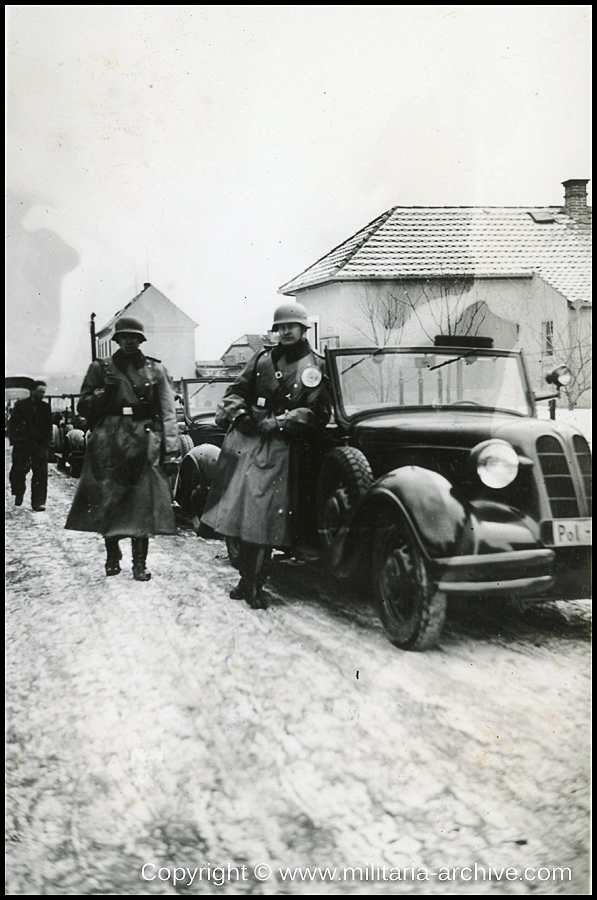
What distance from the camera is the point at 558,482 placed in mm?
2291

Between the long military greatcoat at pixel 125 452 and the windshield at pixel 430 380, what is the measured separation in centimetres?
75

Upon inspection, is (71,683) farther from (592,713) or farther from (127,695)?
(592,713)

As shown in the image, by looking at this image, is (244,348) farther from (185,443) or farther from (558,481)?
(558,481)

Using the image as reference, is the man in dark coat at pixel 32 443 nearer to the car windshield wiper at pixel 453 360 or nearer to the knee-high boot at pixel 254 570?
the knee-high boot at pixel 254 570

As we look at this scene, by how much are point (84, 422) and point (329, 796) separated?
1573mm

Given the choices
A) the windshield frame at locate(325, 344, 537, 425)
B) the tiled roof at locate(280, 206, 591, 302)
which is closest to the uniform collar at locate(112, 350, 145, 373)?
the tiled roof at locate(280, 206, 591, 302)

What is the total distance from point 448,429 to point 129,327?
125 centimetres

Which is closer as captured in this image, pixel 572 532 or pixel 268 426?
pixel 572 532


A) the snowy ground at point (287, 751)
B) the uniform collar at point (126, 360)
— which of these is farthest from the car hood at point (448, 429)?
the uniform collar at point (126, 360)

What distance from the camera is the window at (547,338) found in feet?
7.95

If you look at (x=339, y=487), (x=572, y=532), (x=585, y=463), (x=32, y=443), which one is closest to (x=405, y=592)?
(x=339, y=487)

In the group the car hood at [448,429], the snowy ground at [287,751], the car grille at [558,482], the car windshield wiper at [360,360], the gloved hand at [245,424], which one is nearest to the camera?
the snowy ground at [287,751]

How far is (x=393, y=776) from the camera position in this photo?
219 centimetres

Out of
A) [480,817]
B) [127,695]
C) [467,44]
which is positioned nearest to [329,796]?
[480,817]
